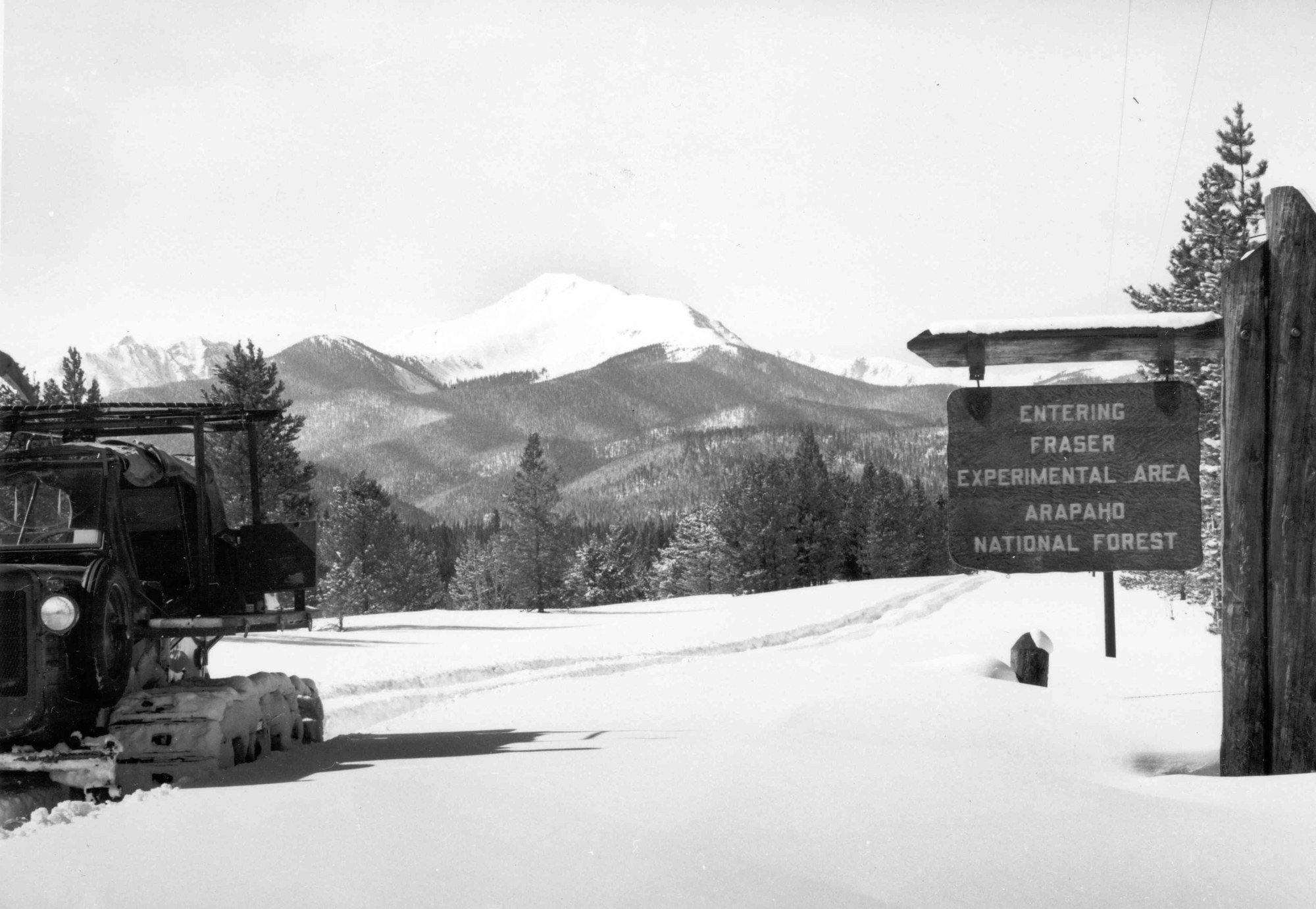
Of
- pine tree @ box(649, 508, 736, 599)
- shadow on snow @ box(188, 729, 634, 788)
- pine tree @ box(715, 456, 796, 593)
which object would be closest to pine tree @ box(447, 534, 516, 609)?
pine tree @ box(649, 508, 736, 599)

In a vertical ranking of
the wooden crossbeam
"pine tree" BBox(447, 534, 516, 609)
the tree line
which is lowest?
"pine tree" BBox(447, 534, 516, 609)

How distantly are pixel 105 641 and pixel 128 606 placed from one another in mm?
536

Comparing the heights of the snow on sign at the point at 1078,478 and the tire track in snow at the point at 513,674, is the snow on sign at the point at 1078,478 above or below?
Result: above

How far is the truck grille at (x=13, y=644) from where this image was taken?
25.3 feet

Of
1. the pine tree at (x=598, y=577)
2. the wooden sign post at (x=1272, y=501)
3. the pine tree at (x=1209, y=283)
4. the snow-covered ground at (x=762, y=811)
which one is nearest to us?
the snow-covered ground at (x=762, y=811)

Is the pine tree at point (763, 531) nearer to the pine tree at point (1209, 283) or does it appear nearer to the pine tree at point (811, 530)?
the pine tree at point (811, 530)

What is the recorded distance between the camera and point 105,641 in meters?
8.20

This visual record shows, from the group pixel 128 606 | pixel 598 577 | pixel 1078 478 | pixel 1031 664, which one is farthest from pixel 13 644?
pixel 598 577

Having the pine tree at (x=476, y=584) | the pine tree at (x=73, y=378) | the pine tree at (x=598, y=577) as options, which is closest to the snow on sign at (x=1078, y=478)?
the pine tree at (x=73, y=378)

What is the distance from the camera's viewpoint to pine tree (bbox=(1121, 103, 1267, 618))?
25484mm

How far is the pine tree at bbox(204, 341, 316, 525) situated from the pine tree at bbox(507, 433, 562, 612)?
68.1ft

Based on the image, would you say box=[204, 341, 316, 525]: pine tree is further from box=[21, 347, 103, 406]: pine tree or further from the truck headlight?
the truck headlight

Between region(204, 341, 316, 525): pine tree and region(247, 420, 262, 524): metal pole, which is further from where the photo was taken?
region(204, 341, 316, 525): pine tree

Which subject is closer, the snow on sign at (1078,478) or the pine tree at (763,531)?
the snow on sign at (1078,478)
